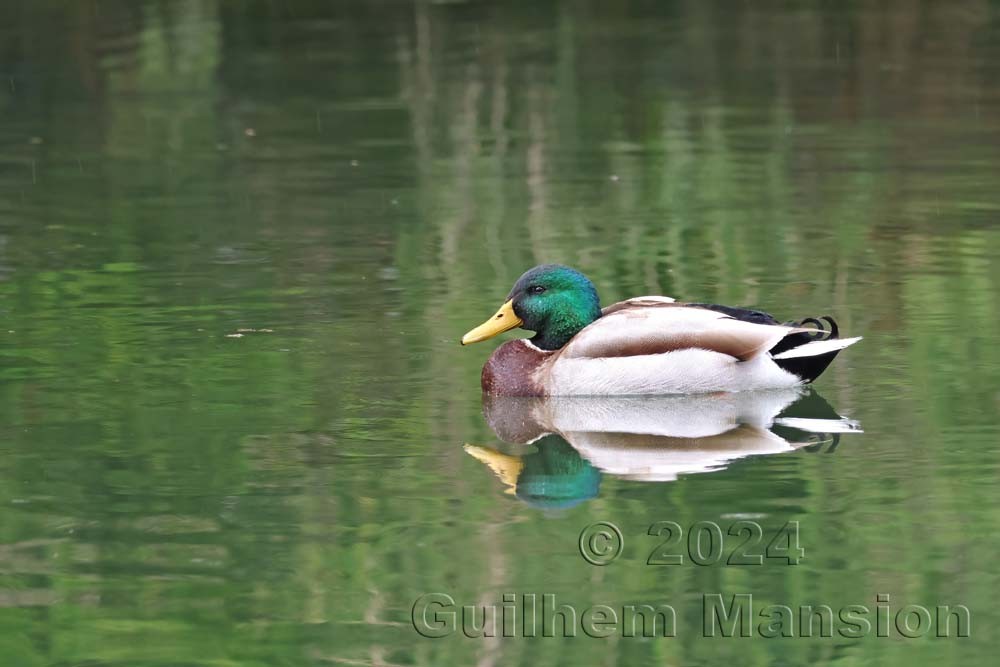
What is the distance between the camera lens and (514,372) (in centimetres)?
1134

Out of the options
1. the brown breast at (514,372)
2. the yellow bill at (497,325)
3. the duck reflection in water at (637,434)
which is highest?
the yellow bill at (497,325)

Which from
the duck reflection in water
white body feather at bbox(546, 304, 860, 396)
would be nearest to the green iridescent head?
white body feather at bbox(546, 304, 860, 396)

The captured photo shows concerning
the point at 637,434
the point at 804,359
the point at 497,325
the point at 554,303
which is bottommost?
the point at 637,434

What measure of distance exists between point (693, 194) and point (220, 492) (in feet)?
29.4

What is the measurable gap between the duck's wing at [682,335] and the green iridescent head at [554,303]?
348 millimetres

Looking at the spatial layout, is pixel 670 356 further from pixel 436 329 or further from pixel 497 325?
pixel 436 329

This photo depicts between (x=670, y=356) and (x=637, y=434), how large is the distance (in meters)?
0.83

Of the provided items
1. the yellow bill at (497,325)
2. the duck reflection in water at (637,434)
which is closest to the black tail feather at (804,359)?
the duck reflection in water at (637,434)

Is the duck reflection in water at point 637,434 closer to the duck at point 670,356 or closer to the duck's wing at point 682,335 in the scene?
the duck at point 670,356

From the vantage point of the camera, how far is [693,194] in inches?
696

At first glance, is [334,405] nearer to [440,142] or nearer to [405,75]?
[440,142]

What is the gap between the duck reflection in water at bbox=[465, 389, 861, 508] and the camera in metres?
9.60

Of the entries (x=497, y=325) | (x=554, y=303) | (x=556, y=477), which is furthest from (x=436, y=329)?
(x=556, y=477)

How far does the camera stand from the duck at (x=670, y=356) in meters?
11.1
